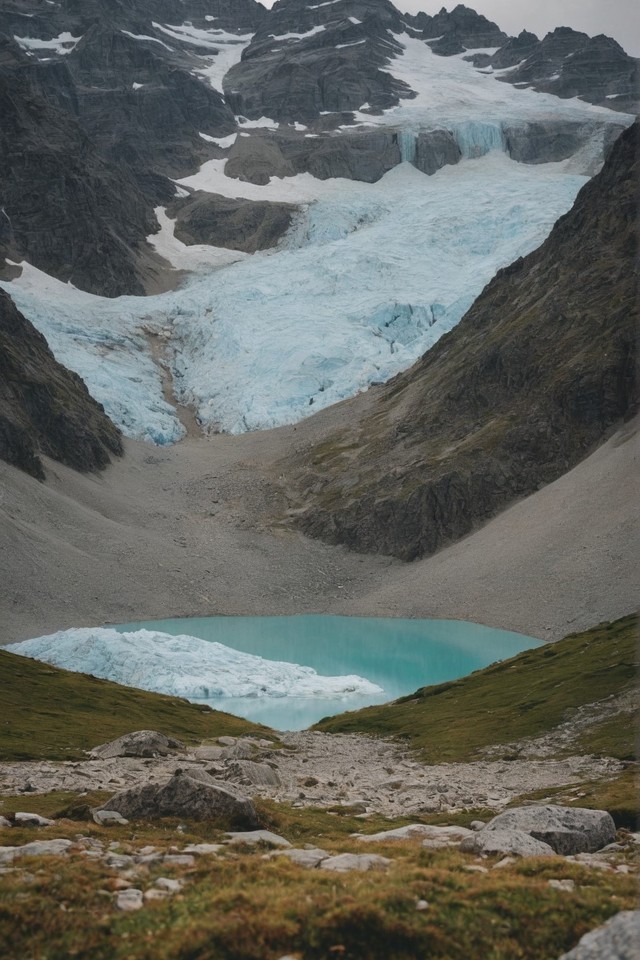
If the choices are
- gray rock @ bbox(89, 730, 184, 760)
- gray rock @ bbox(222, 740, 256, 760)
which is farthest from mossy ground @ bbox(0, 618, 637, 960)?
gray rock @ bbox(222, 740, 256, 760)

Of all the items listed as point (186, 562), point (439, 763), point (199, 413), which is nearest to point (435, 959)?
point (439, 763)


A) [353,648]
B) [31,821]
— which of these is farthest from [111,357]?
[31,821]

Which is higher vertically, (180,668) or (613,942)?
(613,942)

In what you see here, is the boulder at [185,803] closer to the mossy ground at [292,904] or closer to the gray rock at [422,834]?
the mossy ground at [292,904]

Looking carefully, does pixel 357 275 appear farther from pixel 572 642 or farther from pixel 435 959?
pixel 435 959

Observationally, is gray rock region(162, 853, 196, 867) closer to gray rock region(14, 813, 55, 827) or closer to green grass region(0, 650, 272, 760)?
gray rock region(14, 813, 55, 827)

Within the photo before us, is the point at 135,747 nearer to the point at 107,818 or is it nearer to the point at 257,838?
the point at 107,818
